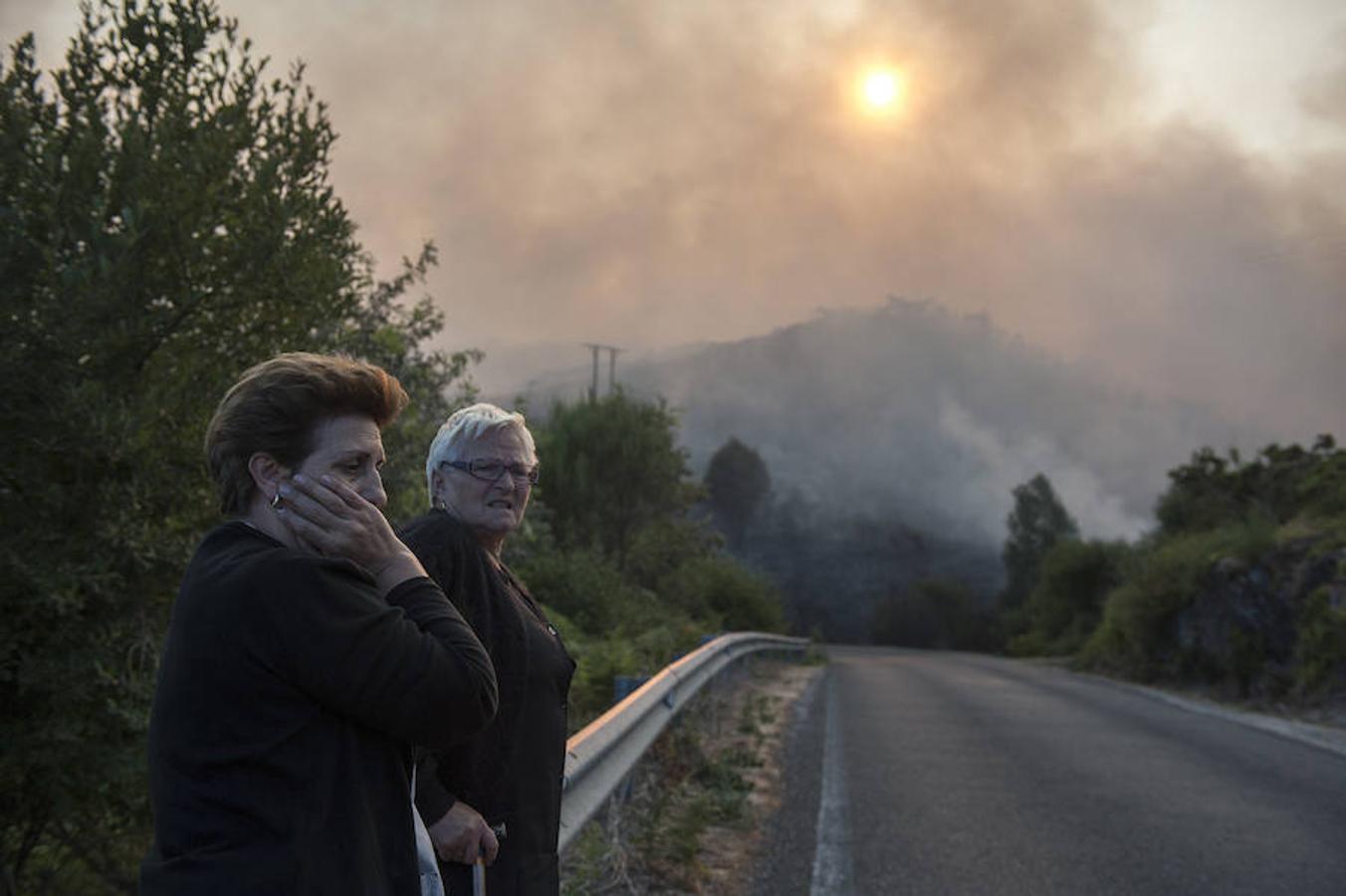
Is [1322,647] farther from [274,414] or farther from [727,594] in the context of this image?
[727,594]

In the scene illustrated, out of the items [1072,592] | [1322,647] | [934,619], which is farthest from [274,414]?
[934,619]

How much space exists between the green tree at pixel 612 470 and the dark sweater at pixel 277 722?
100 ft

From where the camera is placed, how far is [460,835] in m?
2.73

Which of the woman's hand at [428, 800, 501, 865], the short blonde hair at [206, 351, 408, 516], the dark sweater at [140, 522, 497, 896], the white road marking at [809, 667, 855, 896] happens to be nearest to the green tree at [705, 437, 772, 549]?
the white road marking at [809, 667, 855, 896]

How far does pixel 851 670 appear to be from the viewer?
25.3 m

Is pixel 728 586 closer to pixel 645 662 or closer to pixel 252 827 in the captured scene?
pixel 645 662

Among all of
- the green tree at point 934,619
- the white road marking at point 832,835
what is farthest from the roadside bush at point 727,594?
the green tree at point 934,619

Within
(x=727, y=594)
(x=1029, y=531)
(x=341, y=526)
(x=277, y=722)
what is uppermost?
(x=1029, y=531)

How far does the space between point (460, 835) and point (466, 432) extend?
1.04 metres

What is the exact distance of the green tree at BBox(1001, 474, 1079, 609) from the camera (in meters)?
98.9

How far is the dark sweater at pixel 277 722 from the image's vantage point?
1923 mm

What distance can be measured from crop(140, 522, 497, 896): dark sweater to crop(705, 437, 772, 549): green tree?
14896 cm

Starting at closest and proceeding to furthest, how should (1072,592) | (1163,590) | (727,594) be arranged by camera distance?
(1163,590) < (727,594) < (1072,592)

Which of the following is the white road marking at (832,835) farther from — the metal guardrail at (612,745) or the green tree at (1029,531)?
the green tree at (1029,531)
